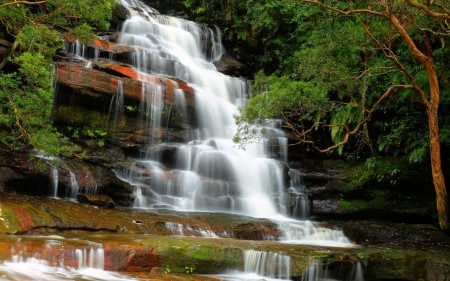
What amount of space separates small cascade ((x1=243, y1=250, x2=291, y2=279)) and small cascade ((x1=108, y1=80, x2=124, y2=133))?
313 inches

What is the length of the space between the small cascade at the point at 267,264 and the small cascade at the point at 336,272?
18.2 inches

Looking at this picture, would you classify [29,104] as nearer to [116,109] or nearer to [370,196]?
[116,109]

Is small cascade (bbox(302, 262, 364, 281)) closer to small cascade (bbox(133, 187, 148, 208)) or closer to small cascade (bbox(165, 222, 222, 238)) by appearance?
small cascade (bbox(165, 222, 222, 238))

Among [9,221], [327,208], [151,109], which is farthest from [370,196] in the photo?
[9,221]

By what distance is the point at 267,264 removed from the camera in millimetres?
8375

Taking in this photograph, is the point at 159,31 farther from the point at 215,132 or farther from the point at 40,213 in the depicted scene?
the point at 40,213

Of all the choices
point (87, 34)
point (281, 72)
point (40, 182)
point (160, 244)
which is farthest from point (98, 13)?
point (281, 72)

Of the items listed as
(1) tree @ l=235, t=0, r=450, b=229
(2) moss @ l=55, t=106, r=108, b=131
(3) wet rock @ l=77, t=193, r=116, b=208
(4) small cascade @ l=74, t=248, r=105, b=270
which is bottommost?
(4) small cascade @ l=74, t=248, r=105, b=270

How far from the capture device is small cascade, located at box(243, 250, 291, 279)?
8352 millimetres

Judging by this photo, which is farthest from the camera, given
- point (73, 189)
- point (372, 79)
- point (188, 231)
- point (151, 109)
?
point (151, 109)

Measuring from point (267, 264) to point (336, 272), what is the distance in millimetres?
1571

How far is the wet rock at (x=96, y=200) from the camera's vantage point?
11.2 meters

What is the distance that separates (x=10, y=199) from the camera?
9656 millimetres

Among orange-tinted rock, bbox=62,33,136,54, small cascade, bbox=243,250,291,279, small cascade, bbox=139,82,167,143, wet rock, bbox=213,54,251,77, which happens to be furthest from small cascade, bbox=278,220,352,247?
wet rock, bbox=213,54,251,77
